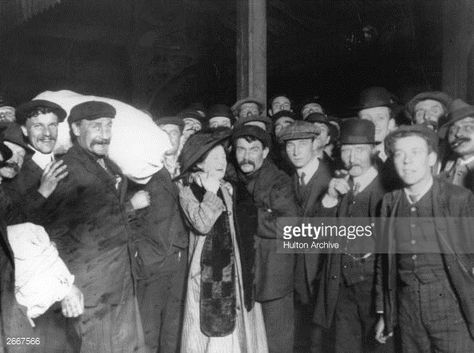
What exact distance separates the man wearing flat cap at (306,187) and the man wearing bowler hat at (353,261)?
93 mm

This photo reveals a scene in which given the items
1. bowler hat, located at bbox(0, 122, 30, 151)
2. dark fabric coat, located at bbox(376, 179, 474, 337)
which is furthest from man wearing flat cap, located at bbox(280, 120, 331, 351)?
bowler hat, located at bbox(0, 122, 30, 151)

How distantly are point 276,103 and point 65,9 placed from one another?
13.0 ft

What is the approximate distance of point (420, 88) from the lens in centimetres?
612

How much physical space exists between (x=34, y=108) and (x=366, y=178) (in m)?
1.85

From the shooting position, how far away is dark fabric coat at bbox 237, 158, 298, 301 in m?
2.76

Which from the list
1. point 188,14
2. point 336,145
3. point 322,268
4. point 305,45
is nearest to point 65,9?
point 188,14

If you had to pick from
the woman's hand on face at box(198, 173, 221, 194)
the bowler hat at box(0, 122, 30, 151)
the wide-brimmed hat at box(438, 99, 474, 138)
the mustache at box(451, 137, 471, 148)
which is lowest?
the woman's hand on face at box(198, 173, 221, 194)

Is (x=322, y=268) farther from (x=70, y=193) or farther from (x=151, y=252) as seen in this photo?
(x=70, y=193)

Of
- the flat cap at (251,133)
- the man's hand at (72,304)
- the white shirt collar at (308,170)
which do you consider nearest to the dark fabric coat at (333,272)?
the white shirt collar at (308,170)

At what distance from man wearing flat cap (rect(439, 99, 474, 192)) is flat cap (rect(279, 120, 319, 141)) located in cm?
74

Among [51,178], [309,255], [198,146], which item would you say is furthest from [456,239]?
[51,178]

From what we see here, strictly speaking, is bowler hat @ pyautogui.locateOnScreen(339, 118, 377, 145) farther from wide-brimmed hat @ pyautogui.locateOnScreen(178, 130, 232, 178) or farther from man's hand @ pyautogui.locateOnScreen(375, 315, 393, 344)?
man's hand @ pyautogui.locateOnScreen(375, 315, 393, 344)

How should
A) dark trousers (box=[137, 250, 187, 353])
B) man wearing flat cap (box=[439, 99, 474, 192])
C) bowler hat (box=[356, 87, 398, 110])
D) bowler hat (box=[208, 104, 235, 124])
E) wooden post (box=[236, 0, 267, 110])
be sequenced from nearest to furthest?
man wearing flat cap (box=[439, 99, 474, 192])
dark trousers (box=[137, 250, 187, 353])
bowler hat (box=[356, 87, 398, 110])
wooden post (box=[236, 0, 267, 110])
bowler hat (box=[208, 104, 235, 124])

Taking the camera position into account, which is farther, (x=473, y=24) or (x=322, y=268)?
(x=473, y=24)
